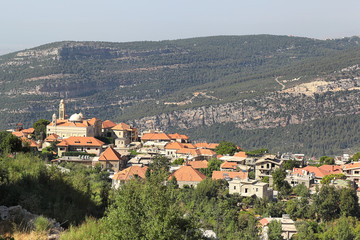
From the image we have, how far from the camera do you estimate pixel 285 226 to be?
1352 inches

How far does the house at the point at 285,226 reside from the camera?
33500mm

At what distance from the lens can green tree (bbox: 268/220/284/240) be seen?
3216 centimetres

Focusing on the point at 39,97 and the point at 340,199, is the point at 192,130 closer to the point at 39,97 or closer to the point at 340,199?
the point at 39,97

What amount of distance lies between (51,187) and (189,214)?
5.41 meters

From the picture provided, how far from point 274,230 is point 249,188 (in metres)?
7.85

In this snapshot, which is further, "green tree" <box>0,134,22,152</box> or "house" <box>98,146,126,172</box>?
"house" <box>98,146,126,172</box>

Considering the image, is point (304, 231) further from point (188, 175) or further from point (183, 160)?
point (183, 160)

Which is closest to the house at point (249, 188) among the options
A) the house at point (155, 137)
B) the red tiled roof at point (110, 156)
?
the red tiled roof at point (110, 156)

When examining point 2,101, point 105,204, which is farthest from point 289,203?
point 2,101

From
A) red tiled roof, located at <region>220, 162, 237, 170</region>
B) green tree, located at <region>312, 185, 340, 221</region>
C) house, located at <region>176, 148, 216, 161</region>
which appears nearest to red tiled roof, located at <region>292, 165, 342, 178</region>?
red tiled roof, located at <region>220, 162, 237, 170</region>

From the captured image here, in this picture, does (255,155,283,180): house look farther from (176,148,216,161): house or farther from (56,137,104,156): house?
(56,137,104,156): house

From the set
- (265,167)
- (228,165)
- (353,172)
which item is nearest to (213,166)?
(228,165)

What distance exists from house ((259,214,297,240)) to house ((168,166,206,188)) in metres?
8.67

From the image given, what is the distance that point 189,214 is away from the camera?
14656 mm
